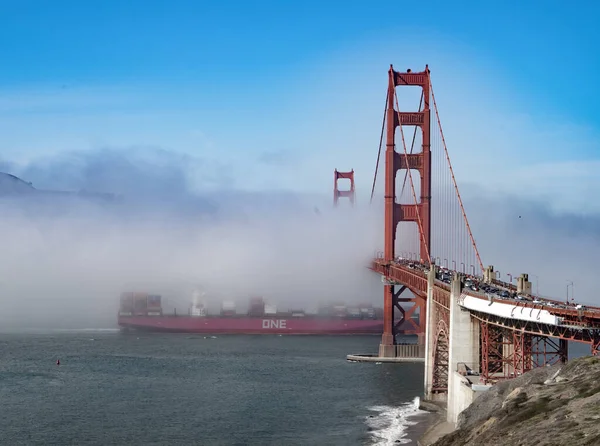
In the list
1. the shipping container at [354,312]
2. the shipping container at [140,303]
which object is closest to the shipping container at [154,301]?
the shipping container at [140,303]

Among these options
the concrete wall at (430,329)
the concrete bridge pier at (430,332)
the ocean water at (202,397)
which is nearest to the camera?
the ocean water at (202,397)

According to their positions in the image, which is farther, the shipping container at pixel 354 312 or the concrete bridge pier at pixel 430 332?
the shipping container at pixel 354 312

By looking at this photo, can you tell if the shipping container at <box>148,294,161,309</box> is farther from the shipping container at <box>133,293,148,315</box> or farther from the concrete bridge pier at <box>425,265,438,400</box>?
the concrete bridge pier at <box>425,265,438,400</box>

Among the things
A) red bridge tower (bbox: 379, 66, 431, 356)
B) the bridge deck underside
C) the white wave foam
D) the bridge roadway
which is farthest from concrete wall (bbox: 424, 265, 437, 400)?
red bridge tower (bbox: 379, 66, 431, 356)

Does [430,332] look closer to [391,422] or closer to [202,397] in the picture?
[391,422]

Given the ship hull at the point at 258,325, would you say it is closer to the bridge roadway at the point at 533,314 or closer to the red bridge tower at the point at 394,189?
the red bridge tower at the point at 394,189

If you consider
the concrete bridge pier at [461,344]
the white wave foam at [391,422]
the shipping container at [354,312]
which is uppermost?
the shipping container at [354,312]

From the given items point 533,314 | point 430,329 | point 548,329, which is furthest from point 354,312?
point 533,314
